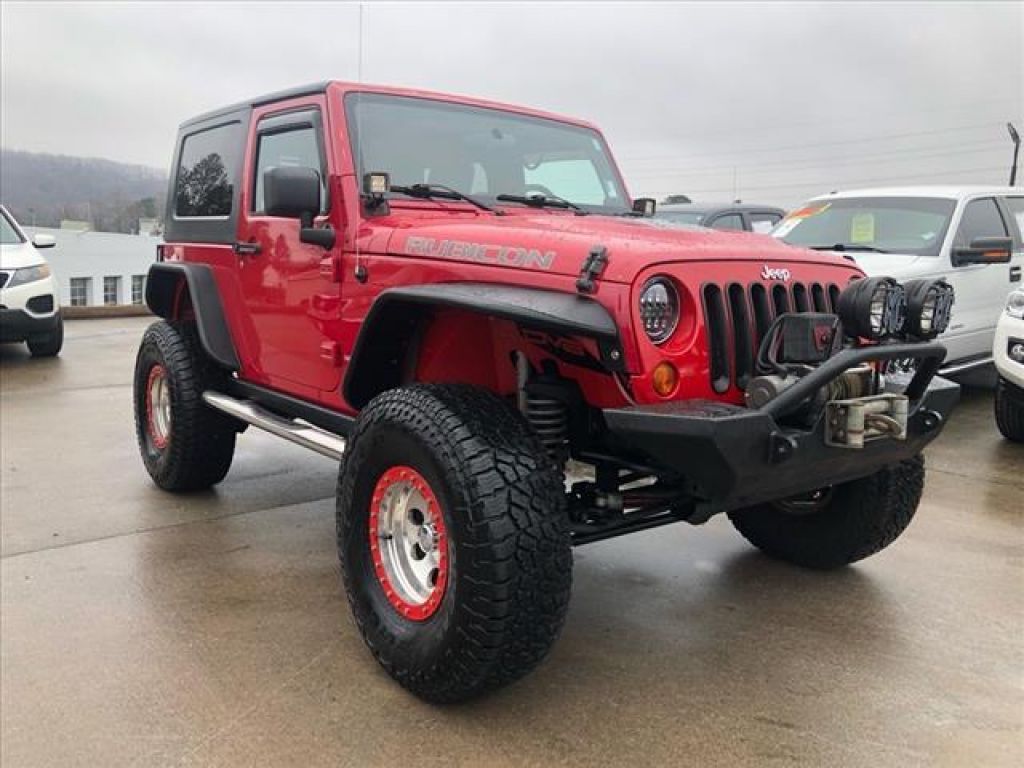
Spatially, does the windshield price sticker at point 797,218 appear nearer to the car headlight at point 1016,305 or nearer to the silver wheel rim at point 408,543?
the car headlight at point 1016,305

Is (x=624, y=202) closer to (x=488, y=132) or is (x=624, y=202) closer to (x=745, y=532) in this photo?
(x=488, y=132)

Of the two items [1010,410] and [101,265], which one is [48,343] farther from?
[101,265]

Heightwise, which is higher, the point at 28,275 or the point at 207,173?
the point at 207,173

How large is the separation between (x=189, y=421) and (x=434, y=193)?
2005 millimetres

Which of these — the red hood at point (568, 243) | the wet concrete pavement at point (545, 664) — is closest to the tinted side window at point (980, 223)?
the wet concrete pavement at point (545, 664)

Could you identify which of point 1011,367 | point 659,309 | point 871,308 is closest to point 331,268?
point 659,309

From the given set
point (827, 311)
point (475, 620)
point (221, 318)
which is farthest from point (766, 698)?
point (221, 318)

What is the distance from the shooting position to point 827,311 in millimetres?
2879

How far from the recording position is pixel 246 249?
4.15 metres

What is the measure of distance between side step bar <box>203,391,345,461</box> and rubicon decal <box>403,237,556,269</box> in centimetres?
80

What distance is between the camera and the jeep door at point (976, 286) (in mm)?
6762

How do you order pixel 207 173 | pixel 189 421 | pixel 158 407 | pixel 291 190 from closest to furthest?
pixel 291 190, pixel 189 421, pixel 207 173, pixel 158 407

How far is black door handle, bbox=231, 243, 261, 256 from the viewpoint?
13.4 ft

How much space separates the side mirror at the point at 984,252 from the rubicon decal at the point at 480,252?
197 inches
